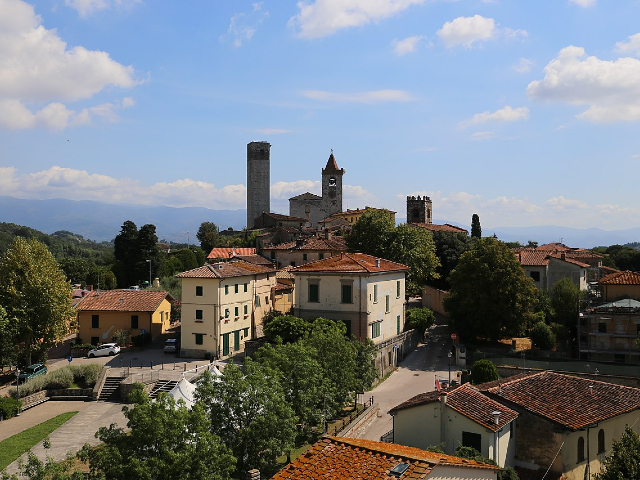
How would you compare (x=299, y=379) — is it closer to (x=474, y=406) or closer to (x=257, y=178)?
(x=474, y=406)

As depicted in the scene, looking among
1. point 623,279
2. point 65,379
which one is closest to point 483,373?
point 623,279

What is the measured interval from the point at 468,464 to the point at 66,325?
111ft

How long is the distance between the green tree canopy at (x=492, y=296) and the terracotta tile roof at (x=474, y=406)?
19418 millimetres

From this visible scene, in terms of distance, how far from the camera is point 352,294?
40.3 meters

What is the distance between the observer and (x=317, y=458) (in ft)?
51.2

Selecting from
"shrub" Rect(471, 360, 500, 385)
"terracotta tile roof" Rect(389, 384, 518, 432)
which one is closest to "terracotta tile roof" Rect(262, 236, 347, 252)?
"shrub" Rect(471, 360, 500, 385)

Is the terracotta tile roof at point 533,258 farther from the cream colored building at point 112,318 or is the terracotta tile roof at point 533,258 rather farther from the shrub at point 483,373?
the cream colored building at point 112,318

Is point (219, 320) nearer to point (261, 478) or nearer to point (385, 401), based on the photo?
point (385, 401)

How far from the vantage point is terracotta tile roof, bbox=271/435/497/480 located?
1420 cm

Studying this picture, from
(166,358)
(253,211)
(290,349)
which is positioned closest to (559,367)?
(290,349)

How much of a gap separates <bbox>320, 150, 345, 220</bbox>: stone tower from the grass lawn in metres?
91.3

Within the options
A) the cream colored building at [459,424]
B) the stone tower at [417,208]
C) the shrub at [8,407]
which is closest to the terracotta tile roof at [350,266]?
the cream colored building at [459,424]

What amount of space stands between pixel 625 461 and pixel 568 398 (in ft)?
22.4

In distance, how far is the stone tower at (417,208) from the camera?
109 meters
